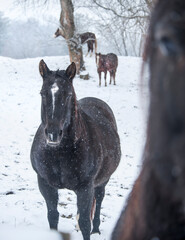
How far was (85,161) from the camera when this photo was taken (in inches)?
108

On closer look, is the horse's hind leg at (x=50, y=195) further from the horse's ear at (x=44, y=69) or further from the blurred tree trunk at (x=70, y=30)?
the blurred tree trunk at (x=70, y=30)

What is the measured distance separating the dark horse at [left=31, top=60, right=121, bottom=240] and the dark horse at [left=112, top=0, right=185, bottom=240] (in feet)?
5.33

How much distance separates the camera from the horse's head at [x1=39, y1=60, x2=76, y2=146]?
2.34 m

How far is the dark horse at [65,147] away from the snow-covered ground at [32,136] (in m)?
0.86

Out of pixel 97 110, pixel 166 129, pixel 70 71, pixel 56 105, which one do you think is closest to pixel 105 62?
pixel 97 110

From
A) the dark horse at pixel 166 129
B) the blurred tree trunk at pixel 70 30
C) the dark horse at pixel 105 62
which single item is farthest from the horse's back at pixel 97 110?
the blurred tree trunk at pixel 70 30

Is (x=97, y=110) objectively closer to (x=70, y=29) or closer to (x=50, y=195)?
(x=50, y=195)

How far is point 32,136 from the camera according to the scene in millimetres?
7453

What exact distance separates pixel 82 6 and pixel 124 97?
443 centimetres

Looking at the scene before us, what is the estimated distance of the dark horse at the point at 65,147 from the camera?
2.41 meters

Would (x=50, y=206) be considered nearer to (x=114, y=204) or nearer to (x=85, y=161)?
(x=85, y=161)

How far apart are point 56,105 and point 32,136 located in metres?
5.26

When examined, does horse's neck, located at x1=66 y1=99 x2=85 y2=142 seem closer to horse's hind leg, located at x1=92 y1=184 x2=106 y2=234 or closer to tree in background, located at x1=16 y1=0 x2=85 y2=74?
horse's hind leg, located at x1=92 y1=184 x2=106 y2=234

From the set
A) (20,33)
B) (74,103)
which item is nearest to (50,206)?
(74,103)
